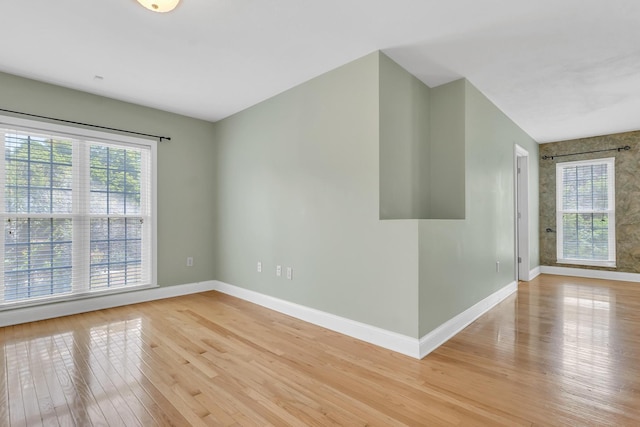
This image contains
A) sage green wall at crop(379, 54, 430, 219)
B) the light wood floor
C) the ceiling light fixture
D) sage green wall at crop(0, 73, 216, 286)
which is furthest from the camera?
sage green wall at crop(0, 73, 216, 286)

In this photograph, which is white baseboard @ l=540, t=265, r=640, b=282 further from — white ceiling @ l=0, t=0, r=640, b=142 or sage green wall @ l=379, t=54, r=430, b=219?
sage green wall @ l=379, t=54, r=430, b=219

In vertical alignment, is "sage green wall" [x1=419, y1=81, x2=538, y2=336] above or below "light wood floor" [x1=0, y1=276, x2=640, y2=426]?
above

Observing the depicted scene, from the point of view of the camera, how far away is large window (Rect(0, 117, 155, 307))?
3.21m


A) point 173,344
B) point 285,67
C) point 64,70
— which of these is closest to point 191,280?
point 173,344

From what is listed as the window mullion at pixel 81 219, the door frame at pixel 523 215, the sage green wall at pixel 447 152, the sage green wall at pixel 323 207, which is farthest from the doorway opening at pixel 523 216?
the window mullion at pixel 81 219

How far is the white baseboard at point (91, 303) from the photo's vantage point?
3189 mm

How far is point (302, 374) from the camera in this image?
217 cm

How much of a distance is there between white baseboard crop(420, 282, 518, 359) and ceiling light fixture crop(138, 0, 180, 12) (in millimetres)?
2992

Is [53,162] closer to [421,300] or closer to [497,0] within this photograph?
[421,300]

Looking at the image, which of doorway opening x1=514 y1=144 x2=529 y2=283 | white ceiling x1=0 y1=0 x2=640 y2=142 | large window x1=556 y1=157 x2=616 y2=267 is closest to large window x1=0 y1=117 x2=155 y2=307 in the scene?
white ceiling x1=0 y1=0 x2=640 y2=142

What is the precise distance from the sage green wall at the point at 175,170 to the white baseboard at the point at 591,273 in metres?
6.25

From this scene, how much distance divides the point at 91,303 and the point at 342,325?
2.97m

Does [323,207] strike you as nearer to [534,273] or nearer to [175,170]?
[175,170]

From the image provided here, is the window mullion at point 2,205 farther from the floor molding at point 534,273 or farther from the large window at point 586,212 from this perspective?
the large window at point 586,212
